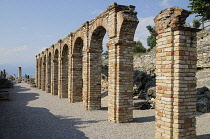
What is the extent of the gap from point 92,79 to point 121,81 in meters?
3.03

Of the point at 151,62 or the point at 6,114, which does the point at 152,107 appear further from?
the point at 151,62

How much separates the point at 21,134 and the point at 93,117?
10.6ft

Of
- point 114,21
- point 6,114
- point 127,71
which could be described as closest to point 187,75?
point 127,71

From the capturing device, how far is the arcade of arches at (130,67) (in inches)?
173

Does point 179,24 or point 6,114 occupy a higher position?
point 179,24

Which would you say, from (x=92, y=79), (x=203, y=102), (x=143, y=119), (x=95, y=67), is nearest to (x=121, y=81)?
(x=143, y=119)

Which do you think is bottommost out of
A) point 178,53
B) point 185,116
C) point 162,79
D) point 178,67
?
point 185,116

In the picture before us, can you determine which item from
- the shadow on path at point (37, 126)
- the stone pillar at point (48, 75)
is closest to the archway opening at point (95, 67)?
the shadow on path at point (37, 126)

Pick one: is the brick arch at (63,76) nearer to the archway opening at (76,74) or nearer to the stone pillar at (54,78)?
the stone pillar at (54,78)

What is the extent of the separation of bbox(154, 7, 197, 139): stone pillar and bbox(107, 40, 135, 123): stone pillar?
8.88 ft

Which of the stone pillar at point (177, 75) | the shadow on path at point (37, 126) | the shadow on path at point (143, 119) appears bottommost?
the shadow on path at point (37, 126)

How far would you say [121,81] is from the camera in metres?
7.29

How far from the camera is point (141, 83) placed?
14.4m

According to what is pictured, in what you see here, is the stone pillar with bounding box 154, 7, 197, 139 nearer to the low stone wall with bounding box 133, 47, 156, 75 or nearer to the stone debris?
the stone debris
